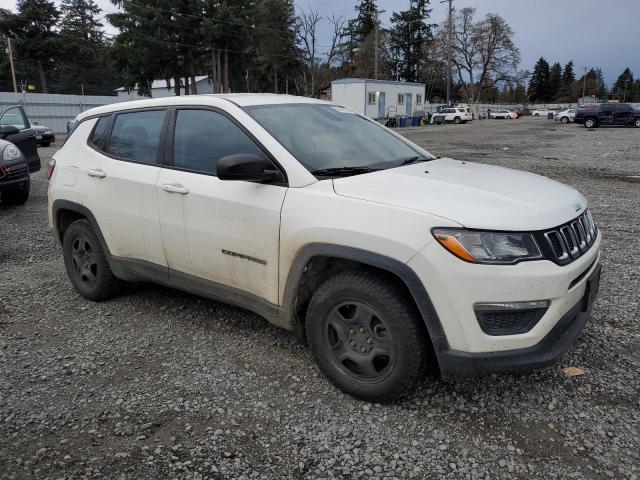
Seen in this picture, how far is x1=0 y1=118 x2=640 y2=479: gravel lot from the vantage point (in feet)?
8.15

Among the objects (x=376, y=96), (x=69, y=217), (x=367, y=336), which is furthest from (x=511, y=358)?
(x=376, y=96)

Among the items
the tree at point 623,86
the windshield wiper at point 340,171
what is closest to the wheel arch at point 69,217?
the windshield wiper at point 340,171

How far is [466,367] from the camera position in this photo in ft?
8.34

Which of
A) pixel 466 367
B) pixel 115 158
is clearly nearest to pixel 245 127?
pixel 115 158

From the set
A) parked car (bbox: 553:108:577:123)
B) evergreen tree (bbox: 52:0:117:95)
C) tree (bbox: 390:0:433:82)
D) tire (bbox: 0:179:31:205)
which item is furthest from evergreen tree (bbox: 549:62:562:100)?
tire (bbox: 0:179:31:205)

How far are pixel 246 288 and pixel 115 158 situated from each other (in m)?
1.71

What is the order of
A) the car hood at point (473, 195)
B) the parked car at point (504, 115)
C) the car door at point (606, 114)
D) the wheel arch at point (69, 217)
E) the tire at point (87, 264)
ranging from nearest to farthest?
the car hood at point (473, 195) → the wheel arch at point (69, 217) → the tire at point (87, 264) → the car door at point (606, 114) → the parked car at point (504, 115)

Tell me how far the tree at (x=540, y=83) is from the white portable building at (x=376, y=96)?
71466 mm

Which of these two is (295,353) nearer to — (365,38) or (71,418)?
(71,418)

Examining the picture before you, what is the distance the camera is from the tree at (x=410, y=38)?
80.6 metres

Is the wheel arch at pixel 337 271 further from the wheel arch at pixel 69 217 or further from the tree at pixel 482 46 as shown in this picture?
the tree at pixel 482 46

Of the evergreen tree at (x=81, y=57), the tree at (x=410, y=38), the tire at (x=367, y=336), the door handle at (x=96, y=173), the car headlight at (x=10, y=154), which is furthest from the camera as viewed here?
the tree at (x=410, y=38)

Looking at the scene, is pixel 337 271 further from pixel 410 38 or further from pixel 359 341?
pixel 410 38

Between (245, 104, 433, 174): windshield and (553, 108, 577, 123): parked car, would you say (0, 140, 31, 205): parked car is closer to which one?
(245, 104, 433, 174): windshield
